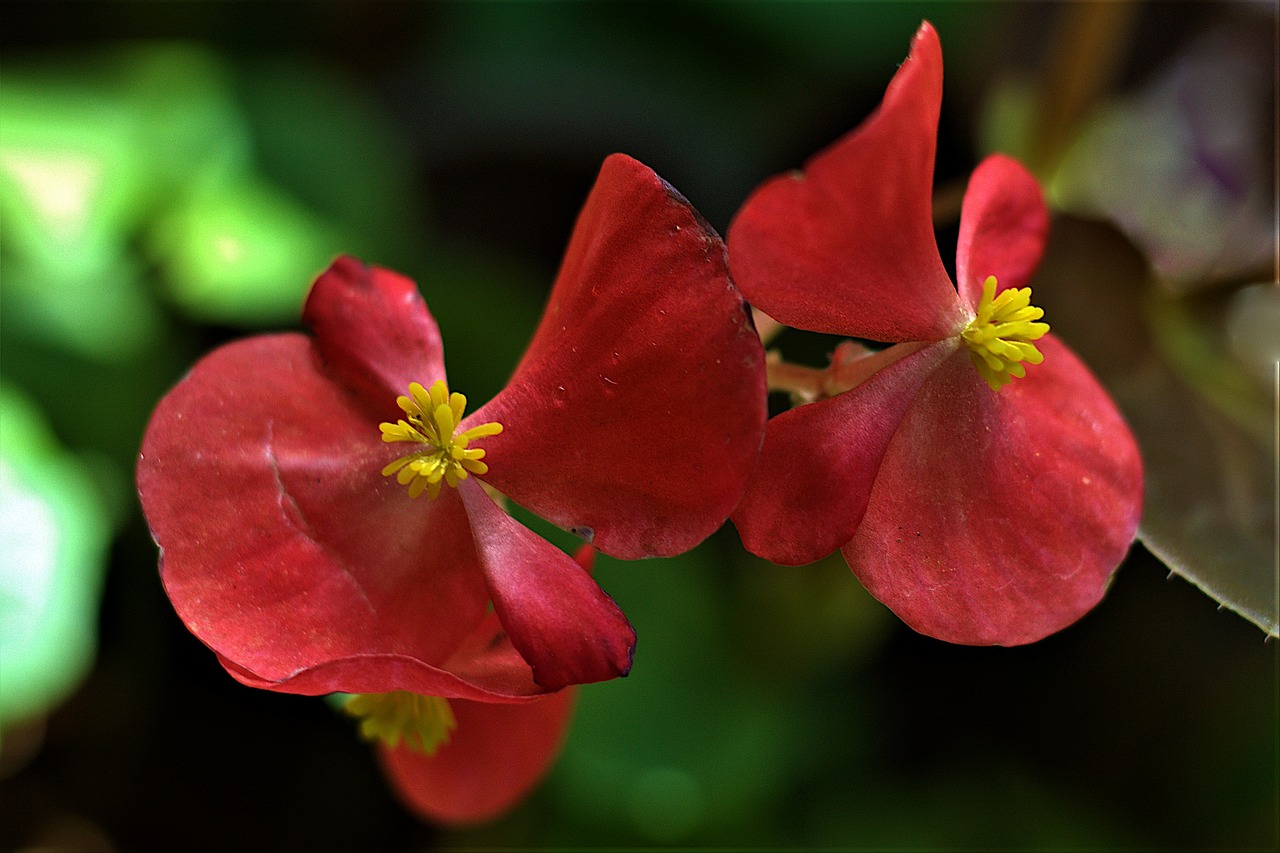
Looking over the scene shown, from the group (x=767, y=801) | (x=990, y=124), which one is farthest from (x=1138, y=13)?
(x=767, y=801)

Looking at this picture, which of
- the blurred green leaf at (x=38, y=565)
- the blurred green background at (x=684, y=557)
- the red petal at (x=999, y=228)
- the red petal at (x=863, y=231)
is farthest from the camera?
the blurred green background at (x=684, y=557)

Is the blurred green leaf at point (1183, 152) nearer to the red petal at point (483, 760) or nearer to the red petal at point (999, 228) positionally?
the red petal at point (999, 228)

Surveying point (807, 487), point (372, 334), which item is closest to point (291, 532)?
point (372, 334)

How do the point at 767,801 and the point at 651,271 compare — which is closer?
the point at 651,271

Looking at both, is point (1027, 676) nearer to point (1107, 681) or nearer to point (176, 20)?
point (1107, 681)

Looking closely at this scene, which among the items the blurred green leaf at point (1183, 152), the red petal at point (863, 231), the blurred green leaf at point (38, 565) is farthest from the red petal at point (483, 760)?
the blurred green leaf at point (1183, 152)

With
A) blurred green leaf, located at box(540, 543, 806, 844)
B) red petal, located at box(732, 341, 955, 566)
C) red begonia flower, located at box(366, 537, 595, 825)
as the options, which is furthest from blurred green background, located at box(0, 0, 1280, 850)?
red petal, located at box(732, 341, 955, 566)

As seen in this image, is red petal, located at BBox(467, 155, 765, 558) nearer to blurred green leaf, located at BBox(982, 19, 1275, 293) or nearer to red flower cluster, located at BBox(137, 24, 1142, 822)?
red flower cluster, located at BBox(137, 24, 1142, 822)

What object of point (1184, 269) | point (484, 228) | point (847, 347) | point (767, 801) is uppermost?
point (847, 347)
